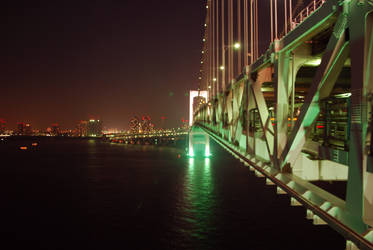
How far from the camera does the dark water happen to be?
79.4ft

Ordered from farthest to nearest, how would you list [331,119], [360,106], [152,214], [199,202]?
[199,202], [152,214], [331,119], [360,106]

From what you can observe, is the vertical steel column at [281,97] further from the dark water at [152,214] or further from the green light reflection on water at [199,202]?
the green light reflection on water at [199,202]

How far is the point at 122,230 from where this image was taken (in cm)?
2606

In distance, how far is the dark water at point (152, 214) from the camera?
24.2 metres

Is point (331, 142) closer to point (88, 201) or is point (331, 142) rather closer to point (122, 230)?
point (122, 230)

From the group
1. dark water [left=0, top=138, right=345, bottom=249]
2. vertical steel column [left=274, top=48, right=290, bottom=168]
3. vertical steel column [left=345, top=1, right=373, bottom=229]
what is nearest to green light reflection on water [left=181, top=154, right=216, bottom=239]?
dark water [left=0, top=138, right=345, bottom=249]

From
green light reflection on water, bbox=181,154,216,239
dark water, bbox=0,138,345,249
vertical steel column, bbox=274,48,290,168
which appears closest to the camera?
vertical steel column, bbox=274,48,290,168

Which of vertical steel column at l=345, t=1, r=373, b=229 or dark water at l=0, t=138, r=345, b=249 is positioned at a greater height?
vertical steel column at l=345, t=1, r=373, b=229

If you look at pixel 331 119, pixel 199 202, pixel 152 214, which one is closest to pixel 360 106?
pixel 331 119

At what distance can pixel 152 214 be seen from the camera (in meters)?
30.6

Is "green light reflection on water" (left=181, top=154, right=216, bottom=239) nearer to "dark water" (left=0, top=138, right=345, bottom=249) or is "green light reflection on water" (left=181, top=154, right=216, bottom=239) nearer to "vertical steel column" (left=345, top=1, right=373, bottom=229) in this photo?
"dark water" (left=0, top=138, right=345, bottom=249)

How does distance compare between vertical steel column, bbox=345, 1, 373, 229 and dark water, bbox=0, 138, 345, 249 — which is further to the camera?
dark water, bbox=0, 138, 345, 249

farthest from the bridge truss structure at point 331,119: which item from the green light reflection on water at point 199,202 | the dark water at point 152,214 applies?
the green light reflection on water at point 199,202

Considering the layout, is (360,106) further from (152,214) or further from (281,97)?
(152,214)
